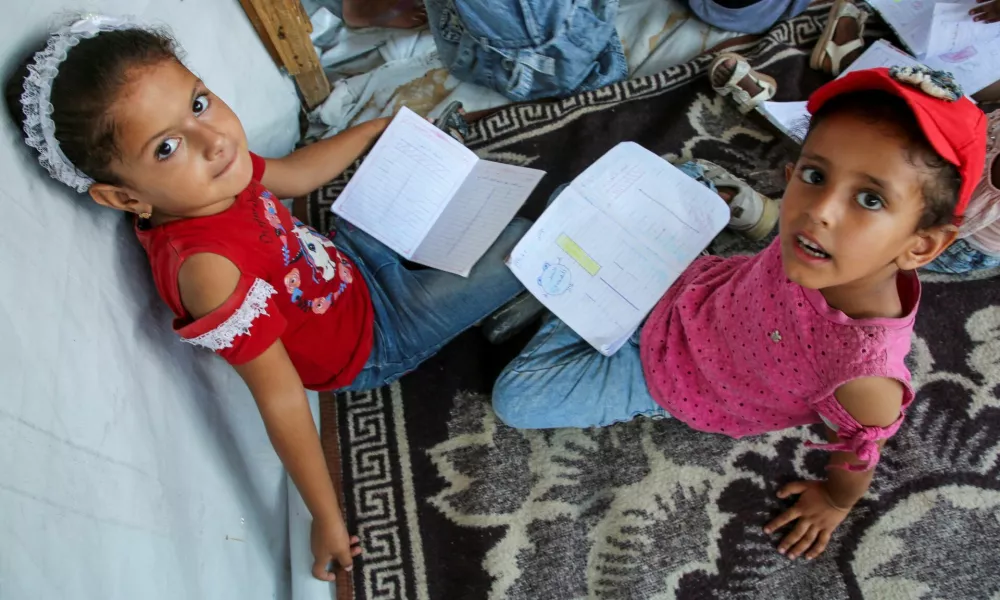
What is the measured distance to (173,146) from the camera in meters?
0.64

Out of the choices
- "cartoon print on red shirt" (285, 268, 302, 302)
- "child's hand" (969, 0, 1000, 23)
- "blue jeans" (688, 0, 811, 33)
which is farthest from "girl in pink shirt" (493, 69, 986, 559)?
"child's hand" (969, 0, 1000, 23)

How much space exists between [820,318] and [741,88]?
687mm

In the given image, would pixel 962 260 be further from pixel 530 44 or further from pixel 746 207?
pixel 530 44

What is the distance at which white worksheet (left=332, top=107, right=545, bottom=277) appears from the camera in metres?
1.02

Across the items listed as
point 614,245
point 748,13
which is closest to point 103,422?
point 614,245

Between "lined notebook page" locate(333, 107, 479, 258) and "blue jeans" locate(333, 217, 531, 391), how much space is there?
5 centimetres

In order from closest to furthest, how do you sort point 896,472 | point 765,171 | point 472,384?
point 896,472 < point 472,384 < point 765,171

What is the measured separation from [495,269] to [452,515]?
1.28 ft

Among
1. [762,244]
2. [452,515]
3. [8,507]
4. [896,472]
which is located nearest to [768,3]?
[762,244]

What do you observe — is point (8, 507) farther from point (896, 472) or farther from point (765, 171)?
point (765, 171)

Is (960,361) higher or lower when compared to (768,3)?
lower

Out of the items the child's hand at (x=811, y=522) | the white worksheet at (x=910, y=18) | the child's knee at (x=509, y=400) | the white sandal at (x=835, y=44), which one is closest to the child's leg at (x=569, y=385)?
the child's knee at (x=509, y=400)

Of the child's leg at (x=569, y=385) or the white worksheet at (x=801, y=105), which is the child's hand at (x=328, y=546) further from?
the white worksheet at (x=801, y=105)

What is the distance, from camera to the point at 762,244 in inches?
44.1
